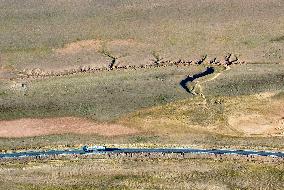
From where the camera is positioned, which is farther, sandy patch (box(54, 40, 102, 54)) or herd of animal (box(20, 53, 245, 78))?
sandy patch (box(54, 40, 102, 54))

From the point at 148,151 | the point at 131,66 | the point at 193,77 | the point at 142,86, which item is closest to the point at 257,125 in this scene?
the point at 193,77

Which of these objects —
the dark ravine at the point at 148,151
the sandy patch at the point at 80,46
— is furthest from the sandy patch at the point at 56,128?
the sandy patch at the point at 80,46

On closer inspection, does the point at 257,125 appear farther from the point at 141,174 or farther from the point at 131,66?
the point at 131,66

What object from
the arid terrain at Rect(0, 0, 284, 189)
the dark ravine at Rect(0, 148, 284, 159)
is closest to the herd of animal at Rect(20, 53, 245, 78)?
the arid terrain at Rect(0, 0, 284, 189)

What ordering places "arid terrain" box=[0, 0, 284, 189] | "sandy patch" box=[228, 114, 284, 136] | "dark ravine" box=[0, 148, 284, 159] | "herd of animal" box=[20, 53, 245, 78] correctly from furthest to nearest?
1. "herd of animal" box=[20, 53, 245, 78]
2. "sandy patch" box=[228, 114, 284, 136]
3. "dark ravine" box=[0, 148, 284, 159]
4. "arid terrain" box=[0, 0, 284, 189]

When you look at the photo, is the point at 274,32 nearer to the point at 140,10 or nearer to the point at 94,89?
the point at 140,10

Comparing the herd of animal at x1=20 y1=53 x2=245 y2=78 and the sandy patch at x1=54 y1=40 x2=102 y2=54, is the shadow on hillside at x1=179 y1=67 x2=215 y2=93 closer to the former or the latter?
the herd of animal at x1=20 y1=53 x2=245 y2=78
